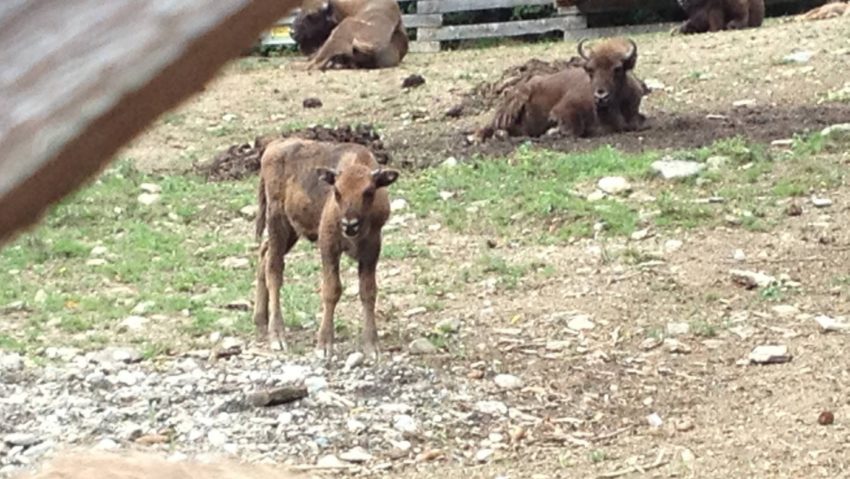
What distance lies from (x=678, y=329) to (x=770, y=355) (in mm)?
655

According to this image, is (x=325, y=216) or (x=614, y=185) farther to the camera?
(x=614, y=185)

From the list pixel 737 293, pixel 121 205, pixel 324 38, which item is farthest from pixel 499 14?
pixel 737 293

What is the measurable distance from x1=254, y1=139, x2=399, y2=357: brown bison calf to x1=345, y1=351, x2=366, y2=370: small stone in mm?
51

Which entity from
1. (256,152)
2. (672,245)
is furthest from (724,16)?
(672,245)

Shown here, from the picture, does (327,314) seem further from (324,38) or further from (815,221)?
(324,38)

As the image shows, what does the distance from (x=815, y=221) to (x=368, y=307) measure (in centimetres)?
315

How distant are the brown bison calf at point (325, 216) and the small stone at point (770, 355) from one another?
170 cm

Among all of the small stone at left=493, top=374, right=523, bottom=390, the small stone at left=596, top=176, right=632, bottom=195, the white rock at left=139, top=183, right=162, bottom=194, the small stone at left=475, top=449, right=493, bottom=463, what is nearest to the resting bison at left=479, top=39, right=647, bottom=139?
the small stone at left=596, top=176, right=632, bottom=195

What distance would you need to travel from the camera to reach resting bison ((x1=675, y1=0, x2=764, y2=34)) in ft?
60.2

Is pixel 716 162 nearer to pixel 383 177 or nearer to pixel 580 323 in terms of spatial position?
pixel 580 323

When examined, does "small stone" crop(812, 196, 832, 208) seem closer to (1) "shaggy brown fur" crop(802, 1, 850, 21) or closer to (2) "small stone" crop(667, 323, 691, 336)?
(2) "small stone" crop(667, 323, 691, 336)

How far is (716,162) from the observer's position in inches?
405

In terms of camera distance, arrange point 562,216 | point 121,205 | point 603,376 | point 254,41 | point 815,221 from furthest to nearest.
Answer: point 121,205
point 562,216
point 815,221
point 603,376
point 254,41

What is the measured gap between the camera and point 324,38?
67.0ft
